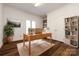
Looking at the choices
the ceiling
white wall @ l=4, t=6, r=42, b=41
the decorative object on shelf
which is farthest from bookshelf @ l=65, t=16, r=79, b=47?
the decorative object on shelf

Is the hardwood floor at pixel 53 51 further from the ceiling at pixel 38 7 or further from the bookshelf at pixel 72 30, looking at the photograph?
the ceiling at pixel 38 7

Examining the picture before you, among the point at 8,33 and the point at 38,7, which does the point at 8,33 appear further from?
the point at 38,7

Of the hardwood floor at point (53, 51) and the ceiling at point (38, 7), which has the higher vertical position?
the ceiling at point (38, 7)

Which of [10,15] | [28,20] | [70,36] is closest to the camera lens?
[10,15]

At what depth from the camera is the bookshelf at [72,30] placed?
212 centimetres

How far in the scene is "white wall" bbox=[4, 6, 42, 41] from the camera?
1.93m

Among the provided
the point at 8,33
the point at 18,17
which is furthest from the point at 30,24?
the point at 8,33

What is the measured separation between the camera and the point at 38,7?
6.69 ft

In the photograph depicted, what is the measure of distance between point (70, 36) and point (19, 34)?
1284mm

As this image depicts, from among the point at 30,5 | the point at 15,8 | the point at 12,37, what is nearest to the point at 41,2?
the point at 30,5

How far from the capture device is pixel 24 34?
201 cm

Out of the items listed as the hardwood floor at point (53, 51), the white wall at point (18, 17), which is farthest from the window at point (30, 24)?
the hardwood floor at point (53, 51)

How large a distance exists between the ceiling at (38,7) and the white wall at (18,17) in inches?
3.5

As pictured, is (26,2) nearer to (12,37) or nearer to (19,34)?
(19,34)
